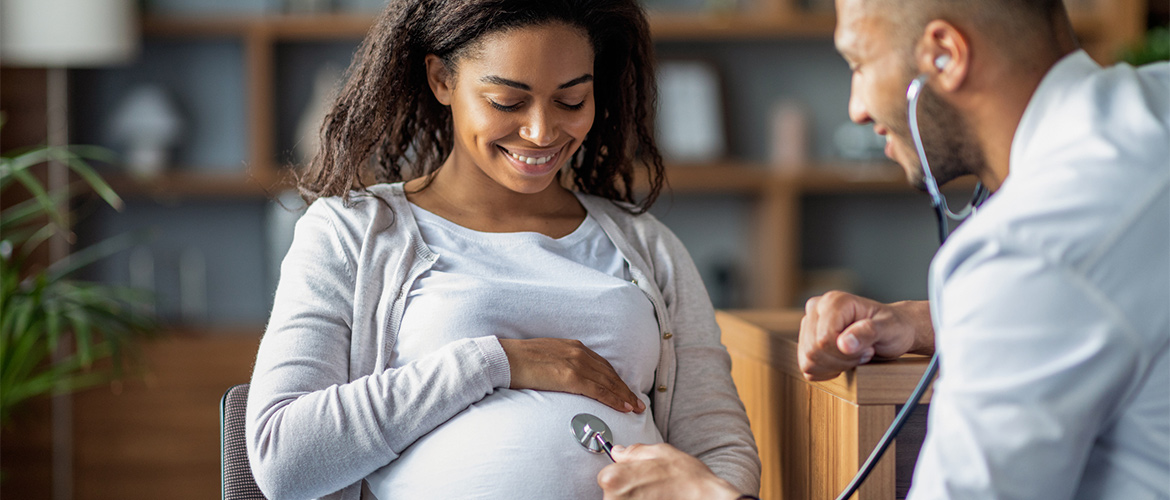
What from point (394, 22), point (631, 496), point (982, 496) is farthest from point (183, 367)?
point (982, 496)

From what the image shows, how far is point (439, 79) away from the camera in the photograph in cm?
140

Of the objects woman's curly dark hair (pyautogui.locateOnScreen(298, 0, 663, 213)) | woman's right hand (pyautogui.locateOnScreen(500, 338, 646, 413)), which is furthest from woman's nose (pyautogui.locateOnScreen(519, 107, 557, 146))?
woman's right hand (pyautogui.locateOnScreen(500, 338, 646, 413))

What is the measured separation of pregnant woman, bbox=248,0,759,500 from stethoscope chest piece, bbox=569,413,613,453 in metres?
→ 0.01

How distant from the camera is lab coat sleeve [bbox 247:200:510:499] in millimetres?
1121

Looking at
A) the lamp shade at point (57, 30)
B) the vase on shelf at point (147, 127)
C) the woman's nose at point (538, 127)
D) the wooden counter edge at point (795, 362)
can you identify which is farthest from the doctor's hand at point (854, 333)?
the vase on shelf at point (147, 127)

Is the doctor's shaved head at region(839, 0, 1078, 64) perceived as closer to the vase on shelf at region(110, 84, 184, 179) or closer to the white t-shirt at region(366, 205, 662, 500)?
the white t-shirt at region(366, 205, 662, 500)

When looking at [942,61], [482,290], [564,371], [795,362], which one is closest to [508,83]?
[482,290]

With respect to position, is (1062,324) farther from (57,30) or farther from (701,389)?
(57,30)

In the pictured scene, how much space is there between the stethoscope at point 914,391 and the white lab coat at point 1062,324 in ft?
A: 0.38

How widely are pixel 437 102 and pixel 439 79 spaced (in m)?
0.10

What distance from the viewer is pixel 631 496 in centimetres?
105

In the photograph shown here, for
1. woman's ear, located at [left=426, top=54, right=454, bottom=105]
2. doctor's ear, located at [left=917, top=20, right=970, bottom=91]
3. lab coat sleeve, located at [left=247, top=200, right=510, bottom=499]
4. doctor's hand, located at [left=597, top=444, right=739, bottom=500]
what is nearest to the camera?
doctor's ear, located at [left=917, top=20, right=970, bottom=91]

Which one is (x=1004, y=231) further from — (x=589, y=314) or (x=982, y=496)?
(x=589, y=314)

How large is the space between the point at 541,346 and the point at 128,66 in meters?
2.50
